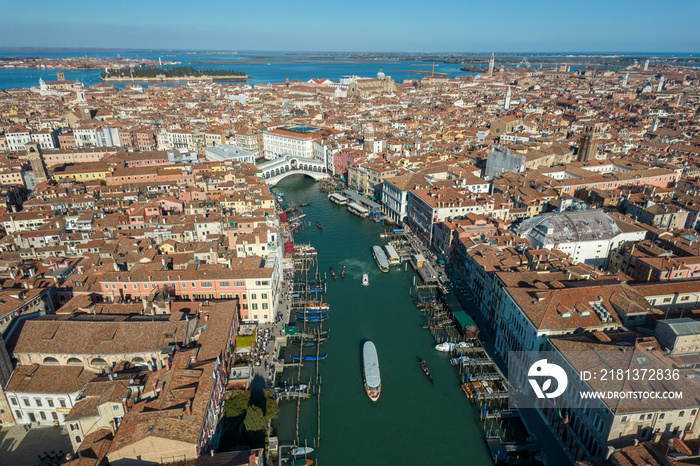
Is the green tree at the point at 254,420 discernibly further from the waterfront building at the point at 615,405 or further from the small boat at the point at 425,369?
the waterfront building at the point at 615,405

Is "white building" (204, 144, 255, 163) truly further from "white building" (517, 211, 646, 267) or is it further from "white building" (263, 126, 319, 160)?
"white building" (517, 211, 646, 267)

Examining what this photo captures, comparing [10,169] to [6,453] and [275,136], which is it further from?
[6,453]

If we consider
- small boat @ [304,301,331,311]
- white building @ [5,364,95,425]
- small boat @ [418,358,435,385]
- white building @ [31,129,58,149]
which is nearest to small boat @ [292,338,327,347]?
small boat @ [304,301,331,311]

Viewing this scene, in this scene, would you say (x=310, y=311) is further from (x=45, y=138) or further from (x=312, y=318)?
(x=45, y=138)

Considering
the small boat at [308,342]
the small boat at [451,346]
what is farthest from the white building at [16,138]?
the small boat at [451,346]

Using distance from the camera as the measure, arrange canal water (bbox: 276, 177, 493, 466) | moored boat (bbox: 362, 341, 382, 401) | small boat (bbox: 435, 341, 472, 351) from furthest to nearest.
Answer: small boat (bbox: 435, 341, 472, 351) < moored boat (bbox: 362, 341, 382, 401) < canal water (bbox: 276, 177, 493, 466)
